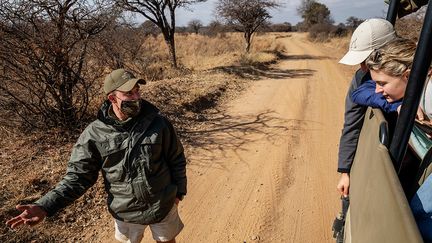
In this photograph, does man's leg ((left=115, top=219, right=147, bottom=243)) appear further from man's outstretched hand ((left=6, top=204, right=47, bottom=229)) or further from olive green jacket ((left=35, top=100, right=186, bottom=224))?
man's outstretched hand ((left=6, top=204, right=47, bottom=229))

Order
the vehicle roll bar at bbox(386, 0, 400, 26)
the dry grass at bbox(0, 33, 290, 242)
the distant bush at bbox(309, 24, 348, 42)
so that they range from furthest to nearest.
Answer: the distant bush at bbox(309, 24, 348, 42) < the dry grass at bbox(0, 33, 290, 242) < the vehicle roll bar at bbox(386, 0, 400, 26)

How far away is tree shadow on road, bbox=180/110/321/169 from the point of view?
5.71 m

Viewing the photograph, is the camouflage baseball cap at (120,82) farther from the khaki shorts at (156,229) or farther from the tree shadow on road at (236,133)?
the tree shadow on road at (236,133)

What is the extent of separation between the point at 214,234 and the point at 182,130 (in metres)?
3.12

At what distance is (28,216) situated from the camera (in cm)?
205

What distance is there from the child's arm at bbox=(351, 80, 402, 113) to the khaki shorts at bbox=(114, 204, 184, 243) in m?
1.63

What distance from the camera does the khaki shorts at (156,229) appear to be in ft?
8.63

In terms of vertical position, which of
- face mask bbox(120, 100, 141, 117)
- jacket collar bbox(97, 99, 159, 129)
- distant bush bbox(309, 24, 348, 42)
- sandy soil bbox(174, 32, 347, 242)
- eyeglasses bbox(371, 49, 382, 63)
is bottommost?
distant bush bbox(309, 24, 348, 42)

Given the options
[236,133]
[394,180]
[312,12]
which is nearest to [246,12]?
[236,133]

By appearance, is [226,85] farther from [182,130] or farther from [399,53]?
[399,53]

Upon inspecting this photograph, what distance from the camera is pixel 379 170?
1293 mm

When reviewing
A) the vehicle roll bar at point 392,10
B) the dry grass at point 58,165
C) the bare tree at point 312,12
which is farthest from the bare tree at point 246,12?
the bare tree at point 312,12

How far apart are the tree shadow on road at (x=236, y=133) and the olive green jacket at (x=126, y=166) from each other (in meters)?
2.77

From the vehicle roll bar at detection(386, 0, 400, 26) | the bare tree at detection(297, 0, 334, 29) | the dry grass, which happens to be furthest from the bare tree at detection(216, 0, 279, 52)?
the bare tree at detection(297, 0, 334, 29)
